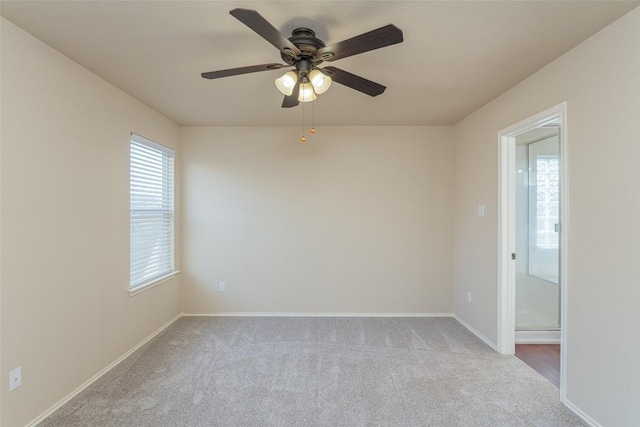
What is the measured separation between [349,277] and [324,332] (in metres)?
0.84

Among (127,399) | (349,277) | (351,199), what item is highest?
(351,199)

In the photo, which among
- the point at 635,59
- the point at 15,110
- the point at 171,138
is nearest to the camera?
the point at 635,59

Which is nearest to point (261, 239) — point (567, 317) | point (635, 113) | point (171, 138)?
point (171, 138)

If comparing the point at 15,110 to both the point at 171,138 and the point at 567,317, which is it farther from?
the point at 567,317

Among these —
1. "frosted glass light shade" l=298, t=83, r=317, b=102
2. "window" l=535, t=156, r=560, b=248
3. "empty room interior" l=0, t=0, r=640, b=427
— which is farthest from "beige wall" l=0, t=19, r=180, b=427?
"window" l=535, t=156, r=560, b=248

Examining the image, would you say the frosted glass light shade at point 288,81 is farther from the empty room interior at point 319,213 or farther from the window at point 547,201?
the window at point 547,201

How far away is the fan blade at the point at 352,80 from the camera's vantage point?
1.86 metres

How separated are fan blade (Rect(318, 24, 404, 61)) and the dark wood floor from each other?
285 cm

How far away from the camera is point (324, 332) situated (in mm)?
3539

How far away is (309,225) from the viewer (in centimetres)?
411

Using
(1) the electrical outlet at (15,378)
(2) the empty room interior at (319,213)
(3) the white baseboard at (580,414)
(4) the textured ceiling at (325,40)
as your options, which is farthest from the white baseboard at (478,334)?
(1) the electrical outlet at (15,378)

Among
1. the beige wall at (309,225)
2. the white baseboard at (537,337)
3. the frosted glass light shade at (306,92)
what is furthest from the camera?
the beige wall at (309,225)

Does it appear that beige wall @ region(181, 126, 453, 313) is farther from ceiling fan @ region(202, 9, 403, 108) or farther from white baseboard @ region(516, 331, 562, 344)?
ceiling fan @ region(202, 9, 403, 108)

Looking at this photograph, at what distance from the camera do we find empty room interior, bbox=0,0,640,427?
1.83 meters
